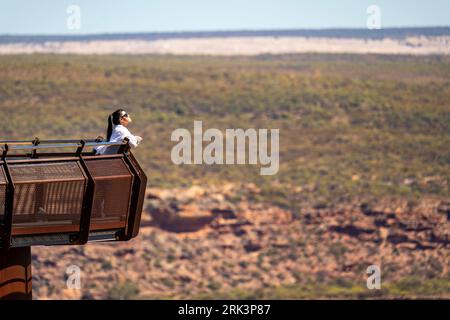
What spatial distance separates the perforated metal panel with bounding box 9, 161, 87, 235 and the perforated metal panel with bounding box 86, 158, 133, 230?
20 centimetres

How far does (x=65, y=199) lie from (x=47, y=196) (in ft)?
0.59

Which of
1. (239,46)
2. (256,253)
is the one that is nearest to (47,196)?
(256,253)

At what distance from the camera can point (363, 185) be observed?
52.5 metres

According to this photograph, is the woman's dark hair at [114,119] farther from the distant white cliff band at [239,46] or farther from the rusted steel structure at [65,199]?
the distant white cliff band at [239,46]

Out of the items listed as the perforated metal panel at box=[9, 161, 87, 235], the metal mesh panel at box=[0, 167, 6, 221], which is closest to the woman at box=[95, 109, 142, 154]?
the perforated metal panel at box=[9, 161, 87, 235]

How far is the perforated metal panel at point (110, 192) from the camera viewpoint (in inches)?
457

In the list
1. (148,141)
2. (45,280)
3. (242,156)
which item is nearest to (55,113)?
(148,141)

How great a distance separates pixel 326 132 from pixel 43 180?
48145 millimetres

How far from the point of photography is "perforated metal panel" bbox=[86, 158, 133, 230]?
38.1 ft

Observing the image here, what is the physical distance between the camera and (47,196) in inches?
447

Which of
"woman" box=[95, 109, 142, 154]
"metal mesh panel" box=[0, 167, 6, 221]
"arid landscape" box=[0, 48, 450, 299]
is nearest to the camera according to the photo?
"metal mesh panel" box=[0, 167, 6, 221]

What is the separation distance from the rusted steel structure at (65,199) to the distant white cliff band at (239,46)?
66991 millimetres

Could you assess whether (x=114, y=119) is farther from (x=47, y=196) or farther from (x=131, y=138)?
(x=47, y=196)

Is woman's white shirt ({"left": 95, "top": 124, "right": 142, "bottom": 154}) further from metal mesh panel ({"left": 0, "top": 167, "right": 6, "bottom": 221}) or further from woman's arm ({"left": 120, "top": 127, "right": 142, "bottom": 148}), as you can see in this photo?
metal mesh panel ({"left": 0, "top": 167, "right": 6, "bottom": 221})
